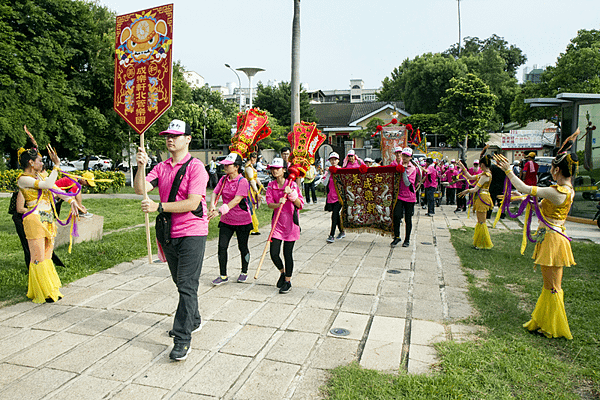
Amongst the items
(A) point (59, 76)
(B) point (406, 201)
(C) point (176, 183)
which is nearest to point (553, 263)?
(C) point (176, 183)

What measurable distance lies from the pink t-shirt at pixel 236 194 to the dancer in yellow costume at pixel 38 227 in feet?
6.48

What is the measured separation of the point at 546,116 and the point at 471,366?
31.0 metres

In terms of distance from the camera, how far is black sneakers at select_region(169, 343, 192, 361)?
3.57 m

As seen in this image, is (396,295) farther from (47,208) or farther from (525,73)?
(525,73)

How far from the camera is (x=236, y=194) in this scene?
5.68m

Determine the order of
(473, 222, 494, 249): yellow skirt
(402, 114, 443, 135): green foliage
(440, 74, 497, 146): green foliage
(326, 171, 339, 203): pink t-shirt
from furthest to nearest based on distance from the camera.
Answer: (402, 114, 443, 135): green foliage
(440, 74, 497, 146): green foliage
(326, 171, 339, 203): pink t-shirt
(473, 222, 494, 249): yellow skirt

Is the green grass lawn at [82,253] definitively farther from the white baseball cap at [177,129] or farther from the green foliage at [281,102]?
the green foliage at [281,102]

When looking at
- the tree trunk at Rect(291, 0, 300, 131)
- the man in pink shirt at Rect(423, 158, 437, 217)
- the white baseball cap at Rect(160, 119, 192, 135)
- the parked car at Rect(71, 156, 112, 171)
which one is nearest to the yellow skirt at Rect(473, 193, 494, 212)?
the man in pink shirt at Rect(423, 158, 437, 217)

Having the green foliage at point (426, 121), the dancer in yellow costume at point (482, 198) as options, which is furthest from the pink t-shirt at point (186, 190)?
the green foliage at point (426, 121)

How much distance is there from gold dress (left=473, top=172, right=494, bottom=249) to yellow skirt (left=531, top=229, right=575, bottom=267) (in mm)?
3853

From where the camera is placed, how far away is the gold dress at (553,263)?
4.05m

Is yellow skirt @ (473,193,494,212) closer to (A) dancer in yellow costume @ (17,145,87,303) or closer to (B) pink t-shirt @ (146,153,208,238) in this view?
(B) pink t-shirt @ (146,153,208,238)

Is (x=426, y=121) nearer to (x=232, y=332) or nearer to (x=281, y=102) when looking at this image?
(x=281, y=102)

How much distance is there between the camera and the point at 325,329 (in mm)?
4293
